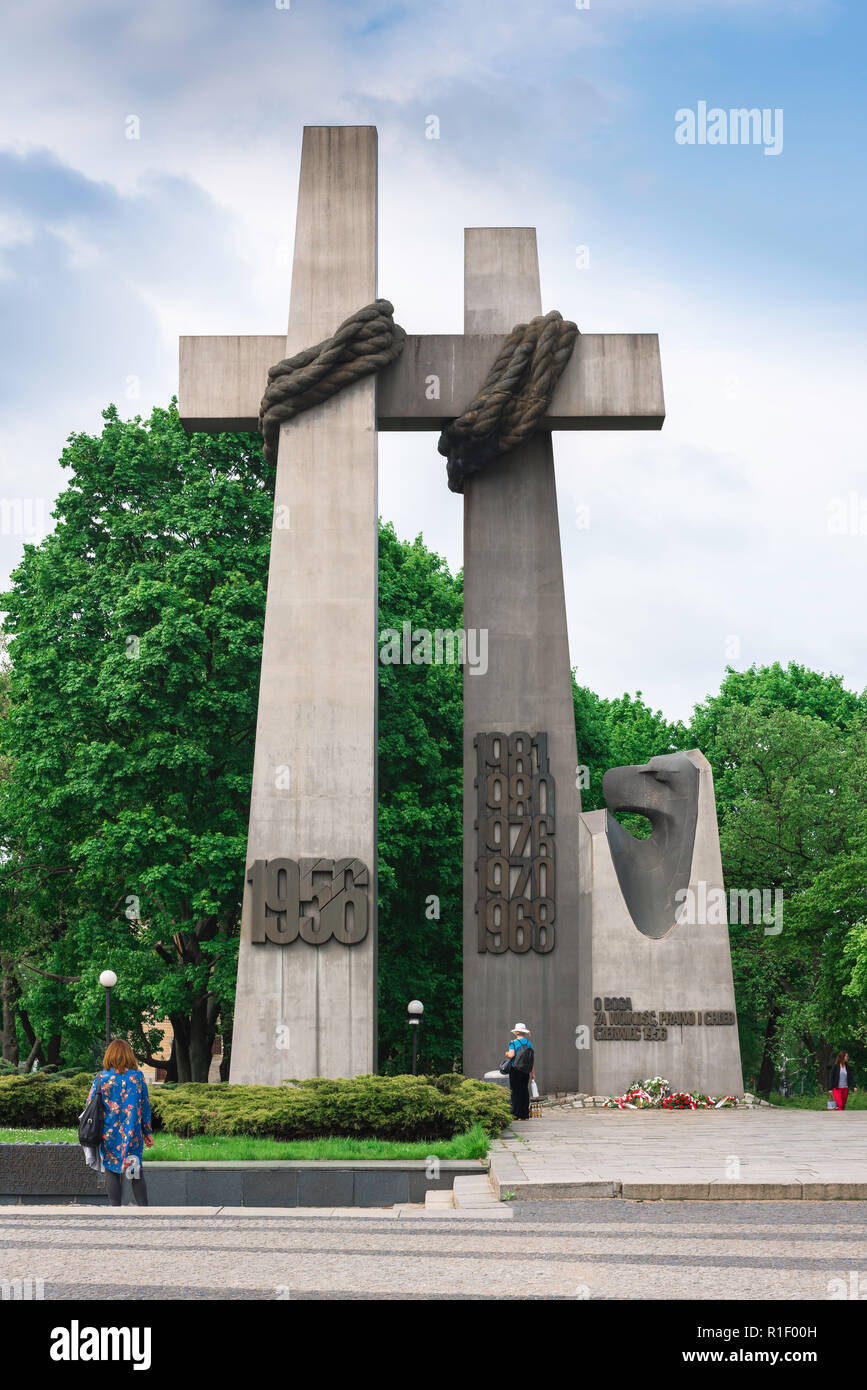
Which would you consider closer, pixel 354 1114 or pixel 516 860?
pixel 354 1114

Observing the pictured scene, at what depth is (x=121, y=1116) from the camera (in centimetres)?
1080

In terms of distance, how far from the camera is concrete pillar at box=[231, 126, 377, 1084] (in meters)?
21.2

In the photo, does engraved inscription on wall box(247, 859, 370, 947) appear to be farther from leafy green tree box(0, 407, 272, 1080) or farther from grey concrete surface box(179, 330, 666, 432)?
grey concrete surface box(179, 330, 666, 432)

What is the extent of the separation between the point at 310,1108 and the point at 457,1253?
22.3 ft

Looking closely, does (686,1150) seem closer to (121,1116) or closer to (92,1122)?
(121,1116)

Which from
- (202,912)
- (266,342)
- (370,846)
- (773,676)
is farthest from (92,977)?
(773,676)

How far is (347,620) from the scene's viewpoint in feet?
72.9

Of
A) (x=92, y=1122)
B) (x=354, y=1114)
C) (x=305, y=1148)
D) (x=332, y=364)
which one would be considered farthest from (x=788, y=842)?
(x=92, y=1122)

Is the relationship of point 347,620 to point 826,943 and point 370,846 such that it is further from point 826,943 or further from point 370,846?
point 826,943

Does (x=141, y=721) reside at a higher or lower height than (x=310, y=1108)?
higher

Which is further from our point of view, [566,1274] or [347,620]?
[347,620]

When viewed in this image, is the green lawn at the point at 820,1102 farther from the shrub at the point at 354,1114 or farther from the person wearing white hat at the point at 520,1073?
the shrub at the point at 354,1114

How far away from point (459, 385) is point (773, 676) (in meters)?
23.2
